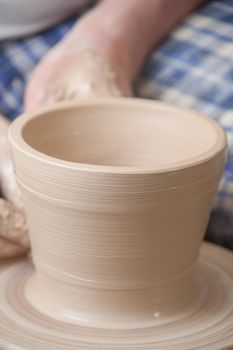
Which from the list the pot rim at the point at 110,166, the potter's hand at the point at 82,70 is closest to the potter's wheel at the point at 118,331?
the pot rim at the point at 110,166

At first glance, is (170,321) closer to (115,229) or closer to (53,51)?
(115,229)

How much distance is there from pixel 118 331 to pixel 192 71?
25.2 inches

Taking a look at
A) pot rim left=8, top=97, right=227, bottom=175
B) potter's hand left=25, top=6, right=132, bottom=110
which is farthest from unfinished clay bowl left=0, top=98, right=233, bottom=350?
potter's hand left=25, top=6, right=132, bottom=110

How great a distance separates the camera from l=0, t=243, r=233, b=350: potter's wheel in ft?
2.80

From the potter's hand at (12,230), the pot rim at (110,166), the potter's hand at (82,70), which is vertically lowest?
the potter's hand at (12,230)

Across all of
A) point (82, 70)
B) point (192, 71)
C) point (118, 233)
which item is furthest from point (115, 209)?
point (192, 71)

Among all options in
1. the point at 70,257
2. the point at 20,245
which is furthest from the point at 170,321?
the point at 20,245

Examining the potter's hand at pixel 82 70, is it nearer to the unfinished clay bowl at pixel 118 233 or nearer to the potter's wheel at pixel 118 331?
the unfinished clay bowl at pixel 118 233

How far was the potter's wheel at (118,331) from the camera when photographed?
0.85 metres

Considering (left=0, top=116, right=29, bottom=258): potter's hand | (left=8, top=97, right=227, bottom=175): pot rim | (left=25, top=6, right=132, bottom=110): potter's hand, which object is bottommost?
(left=0, top=116, right=29, bottom=258): potter's hand

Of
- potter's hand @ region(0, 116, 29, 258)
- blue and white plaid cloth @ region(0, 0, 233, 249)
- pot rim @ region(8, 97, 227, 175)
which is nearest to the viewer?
pot rim @ region(8, 97, 227, 175)

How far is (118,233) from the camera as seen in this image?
2.74 ft

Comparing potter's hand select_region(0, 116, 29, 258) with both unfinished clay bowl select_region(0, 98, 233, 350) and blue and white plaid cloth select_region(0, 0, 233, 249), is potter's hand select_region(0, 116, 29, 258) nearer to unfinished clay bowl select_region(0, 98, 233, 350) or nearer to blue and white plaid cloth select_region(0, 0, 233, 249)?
unfinished clay bowl select_region(0, 98, 233, 350)

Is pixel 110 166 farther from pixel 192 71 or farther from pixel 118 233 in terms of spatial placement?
pixel 192 71
